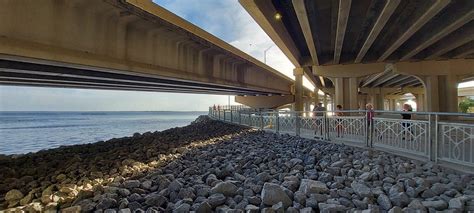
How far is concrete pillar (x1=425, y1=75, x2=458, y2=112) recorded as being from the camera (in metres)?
23.1

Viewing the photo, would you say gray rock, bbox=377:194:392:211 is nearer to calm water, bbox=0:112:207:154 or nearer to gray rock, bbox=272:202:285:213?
gray rock, bbox=272:202:285:213

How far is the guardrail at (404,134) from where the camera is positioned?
6.42 metres

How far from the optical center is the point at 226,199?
5.23 m

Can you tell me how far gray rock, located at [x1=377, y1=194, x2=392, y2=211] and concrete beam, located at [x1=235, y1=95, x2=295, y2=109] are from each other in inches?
1599

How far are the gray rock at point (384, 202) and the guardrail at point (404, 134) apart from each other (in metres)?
2.65

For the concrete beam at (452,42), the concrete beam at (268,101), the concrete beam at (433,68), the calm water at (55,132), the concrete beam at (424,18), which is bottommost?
the calm water at (55,132)

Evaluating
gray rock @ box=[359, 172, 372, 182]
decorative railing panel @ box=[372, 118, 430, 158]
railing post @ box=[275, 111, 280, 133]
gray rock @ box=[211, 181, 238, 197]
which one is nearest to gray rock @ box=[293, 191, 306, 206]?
gray rock @ box=[211, 181, 238, 197]

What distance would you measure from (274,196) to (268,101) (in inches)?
1634

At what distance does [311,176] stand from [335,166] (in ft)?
3.62

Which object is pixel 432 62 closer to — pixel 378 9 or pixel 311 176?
pixel 378 9

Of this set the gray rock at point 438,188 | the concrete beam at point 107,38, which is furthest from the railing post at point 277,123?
the gray rock at point 438,188

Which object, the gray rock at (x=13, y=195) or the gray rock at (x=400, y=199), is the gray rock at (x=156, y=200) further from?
the gray rock at (x=400, y=199)

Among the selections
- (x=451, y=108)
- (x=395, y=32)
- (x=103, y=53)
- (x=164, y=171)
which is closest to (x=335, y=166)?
(x=164, y=171)

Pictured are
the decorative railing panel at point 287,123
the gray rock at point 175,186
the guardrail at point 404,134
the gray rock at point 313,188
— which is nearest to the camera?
the gray rock at point 313,188
